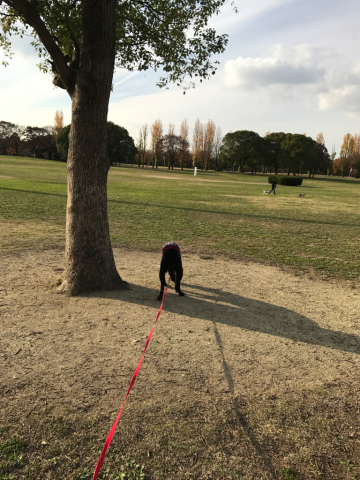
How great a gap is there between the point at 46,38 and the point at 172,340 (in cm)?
522

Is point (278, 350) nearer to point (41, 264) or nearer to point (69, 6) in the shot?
point (41, 264)

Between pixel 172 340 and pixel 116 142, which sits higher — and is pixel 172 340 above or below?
below

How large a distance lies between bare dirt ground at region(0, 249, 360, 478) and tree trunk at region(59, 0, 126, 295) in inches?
19.7

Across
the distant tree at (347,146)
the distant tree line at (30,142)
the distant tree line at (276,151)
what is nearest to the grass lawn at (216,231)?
the distant tree line at (276,151)

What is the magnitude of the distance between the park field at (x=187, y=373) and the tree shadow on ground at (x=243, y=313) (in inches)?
1.2

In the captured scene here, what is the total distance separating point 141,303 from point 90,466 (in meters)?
3.29

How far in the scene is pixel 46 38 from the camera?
221 inches

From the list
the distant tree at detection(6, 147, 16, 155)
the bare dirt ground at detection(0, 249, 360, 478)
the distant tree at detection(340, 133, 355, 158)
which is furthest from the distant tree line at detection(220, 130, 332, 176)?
the bare dirt ground at detection(0, 249, 360, 478)

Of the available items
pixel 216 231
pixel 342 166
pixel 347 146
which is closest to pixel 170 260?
pixel 216 231

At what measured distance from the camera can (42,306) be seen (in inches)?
217

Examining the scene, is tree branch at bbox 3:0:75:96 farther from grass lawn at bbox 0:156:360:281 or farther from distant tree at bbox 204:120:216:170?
distant tree at bbox 204:120:216:170

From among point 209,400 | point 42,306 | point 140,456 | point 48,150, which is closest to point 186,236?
point 42,306

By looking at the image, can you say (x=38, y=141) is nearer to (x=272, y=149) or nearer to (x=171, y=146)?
(x=171, y=146)

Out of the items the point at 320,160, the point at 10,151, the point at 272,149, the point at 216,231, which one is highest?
the point at 272,149
